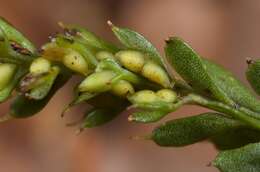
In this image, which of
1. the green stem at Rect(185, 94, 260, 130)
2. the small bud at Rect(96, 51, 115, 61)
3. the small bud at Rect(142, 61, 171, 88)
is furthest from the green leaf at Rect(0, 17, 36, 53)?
the green stem at Rect(185, 94, 260, 130)

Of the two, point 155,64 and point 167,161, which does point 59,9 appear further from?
point 155,64

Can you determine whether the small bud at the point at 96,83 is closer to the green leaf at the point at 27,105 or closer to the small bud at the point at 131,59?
the small bud at the point at 131,59

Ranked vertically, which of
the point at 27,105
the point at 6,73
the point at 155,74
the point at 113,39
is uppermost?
the point at 155,74

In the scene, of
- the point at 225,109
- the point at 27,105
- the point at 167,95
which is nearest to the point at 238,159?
the point at 225,109

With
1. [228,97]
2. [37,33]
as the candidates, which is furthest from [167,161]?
[228,97]

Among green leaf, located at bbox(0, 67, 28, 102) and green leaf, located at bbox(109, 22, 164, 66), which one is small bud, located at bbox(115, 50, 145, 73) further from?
green leaf, located at bbox(0, 67, 28, 102)

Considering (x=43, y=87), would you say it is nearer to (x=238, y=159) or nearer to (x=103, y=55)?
(x=103, y=55)

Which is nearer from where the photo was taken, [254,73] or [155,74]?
[155,74]
